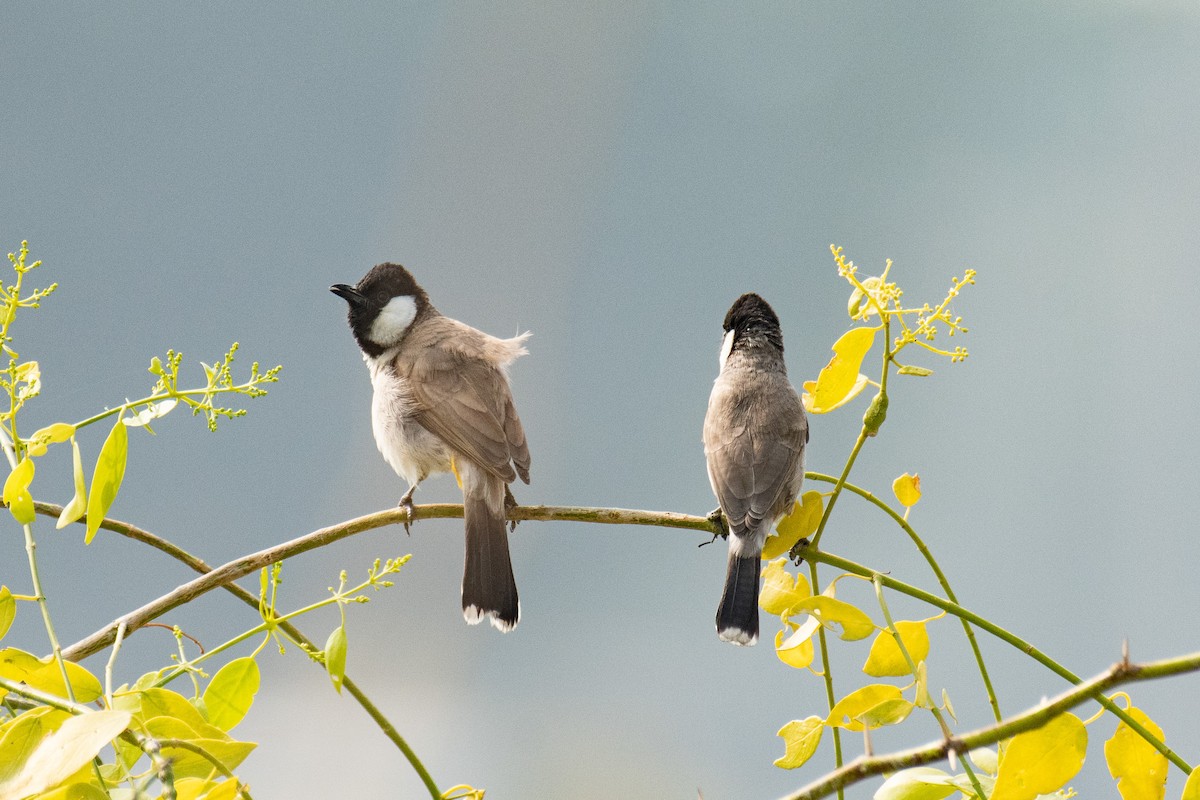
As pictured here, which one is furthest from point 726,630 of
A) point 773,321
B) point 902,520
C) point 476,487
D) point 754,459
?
point 773,321

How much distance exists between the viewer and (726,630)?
4.50ft

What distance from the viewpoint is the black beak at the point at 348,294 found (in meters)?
2.21

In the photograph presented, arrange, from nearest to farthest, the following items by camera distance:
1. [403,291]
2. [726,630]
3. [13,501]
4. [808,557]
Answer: [13,501]
[808,557]
[726,630]
[403,291]

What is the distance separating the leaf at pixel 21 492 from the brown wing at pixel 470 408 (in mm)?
1115

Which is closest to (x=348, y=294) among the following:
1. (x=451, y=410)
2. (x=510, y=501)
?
(x=451, y=410)

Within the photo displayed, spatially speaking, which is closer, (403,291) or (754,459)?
(754,459)

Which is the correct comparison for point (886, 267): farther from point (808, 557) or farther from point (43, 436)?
point (43, 436)

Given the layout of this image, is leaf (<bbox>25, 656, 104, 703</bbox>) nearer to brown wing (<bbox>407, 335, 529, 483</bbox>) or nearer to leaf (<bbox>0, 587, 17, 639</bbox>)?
leaf (<bbox>0, 587, 17, 639</bbox>)

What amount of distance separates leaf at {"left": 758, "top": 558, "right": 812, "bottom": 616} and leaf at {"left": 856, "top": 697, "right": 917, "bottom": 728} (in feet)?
0.34

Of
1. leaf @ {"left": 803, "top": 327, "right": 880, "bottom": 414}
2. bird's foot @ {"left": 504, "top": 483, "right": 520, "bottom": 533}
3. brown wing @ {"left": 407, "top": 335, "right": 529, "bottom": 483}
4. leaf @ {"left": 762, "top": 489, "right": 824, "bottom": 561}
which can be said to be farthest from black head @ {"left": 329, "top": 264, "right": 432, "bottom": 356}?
leaf @ {"left": 803, "top": 327, "right": 880, "bottom": 414}

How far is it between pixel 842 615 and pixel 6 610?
579mm

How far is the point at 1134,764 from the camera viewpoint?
2.44 feet

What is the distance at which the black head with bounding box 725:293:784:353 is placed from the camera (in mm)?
2016

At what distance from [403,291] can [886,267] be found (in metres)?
1.61
